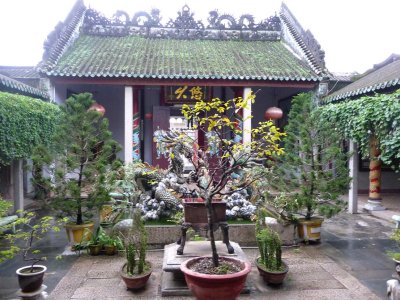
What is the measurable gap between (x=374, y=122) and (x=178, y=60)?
572cm

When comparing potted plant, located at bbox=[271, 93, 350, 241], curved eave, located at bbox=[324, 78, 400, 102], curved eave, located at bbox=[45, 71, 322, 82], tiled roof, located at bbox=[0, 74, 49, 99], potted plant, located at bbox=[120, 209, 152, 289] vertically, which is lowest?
potted plant, located at bbox=[120, 209, 152, 289]

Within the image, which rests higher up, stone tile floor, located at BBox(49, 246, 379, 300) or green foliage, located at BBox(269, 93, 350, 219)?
green foliage, located at BBox(269, 93, 350, 219)

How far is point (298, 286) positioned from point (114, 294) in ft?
7.03

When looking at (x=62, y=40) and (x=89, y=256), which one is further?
(x=62, y=40)

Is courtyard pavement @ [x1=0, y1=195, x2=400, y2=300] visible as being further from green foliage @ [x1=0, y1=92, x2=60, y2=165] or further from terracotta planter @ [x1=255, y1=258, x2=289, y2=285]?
green foliage @ [x1=0, y1=92, x2=60, y2=165]

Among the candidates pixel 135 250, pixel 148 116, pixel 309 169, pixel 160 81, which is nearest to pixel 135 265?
pixel 135 250

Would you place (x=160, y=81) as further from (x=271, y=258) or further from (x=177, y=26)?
(x=271, y=258)

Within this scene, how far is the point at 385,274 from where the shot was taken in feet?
14.1

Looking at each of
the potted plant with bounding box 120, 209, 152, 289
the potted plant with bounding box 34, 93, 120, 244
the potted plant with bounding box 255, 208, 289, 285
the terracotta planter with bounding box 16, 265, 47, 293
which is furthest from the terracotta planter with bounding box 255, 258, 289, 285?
the potted plant with bounding box 34, 93, 120, 244

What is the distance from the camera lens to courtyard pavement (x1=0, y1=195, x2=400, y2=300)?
3.78 meters

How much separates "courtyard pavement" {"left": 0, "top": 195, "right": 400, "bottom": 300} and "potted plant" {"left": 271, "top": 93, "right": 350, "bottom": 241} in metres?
0.60

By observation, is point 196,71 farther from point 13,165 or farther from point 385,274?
point 385,274

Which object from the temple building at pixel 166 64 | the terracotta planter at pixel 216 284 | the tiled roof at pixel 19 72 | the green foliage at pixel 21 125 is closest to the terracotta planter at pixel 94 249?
the green foliage at pixel 21 125

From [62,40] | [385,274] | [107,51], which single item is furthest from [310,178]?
[62,40]
